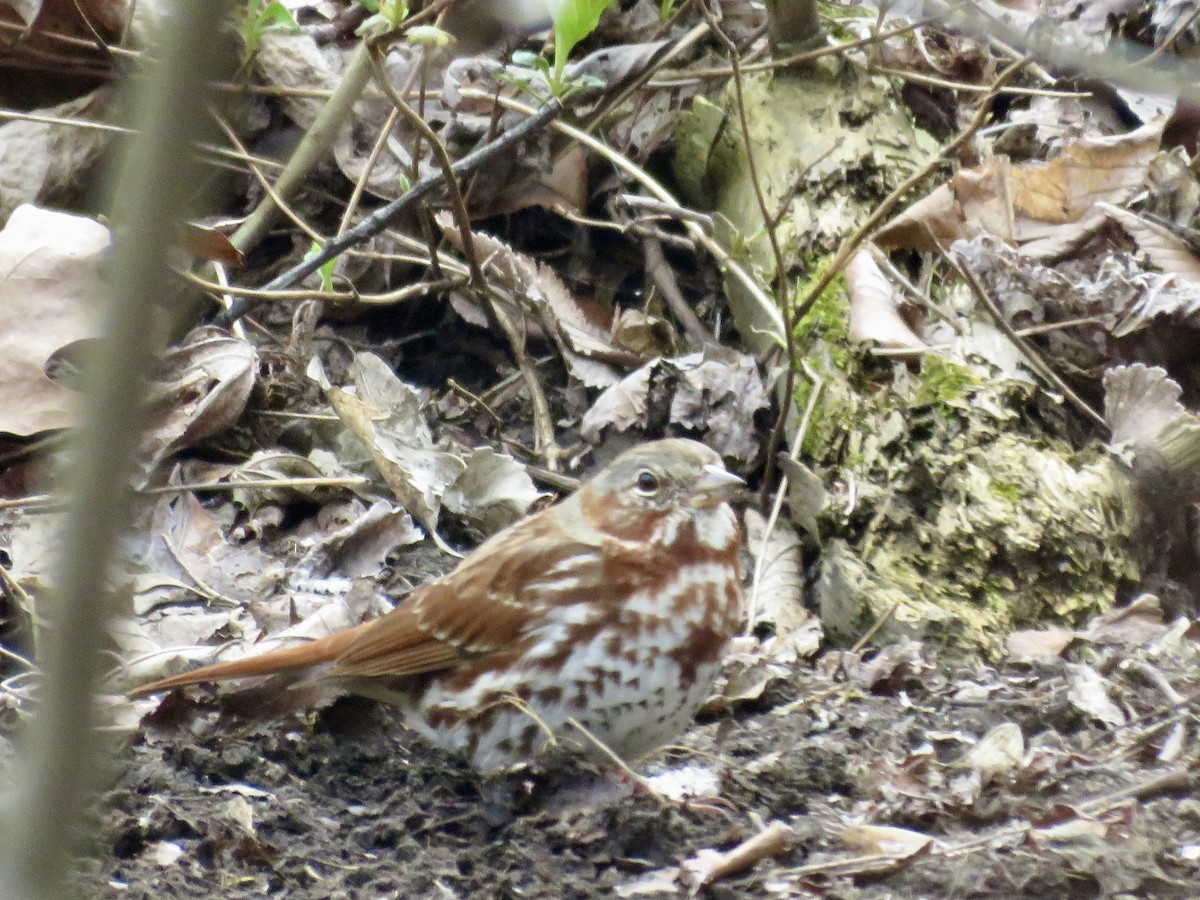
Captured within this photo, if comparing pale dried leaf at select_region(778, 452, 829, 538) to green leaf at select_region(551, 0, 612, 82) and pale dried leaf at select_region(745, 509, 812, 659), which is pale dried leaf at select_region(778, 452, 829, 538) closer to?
pale dried leaf at select_region(745, 509, 812, 659)

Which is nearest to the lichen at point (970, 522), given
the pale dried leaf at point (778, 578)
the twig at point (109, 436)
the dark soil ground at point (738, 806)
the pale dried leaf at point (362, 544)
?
the pale dried leaf at point (778, 578)

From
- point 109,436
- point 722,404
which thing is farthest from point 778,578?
point 109,436

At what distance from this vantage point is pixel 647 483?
3.52 m

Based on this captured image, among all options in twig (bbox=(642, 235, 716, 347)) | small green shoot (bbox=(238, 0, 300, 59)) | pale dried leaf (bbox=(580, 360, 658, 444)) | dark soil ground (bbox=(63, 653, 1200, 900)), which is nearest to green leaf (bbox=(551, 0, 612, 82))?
→ small green shoot (bbox=(238, 0, 300, 59))

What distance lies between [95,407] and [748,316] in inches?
168

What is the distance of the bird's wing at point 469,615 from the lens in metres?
3.45

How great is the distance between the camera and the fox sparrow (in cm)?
326

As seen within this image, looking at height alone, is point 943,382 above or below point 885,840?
above

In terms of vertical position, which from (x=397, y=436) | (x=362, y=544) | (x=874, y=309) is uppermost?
(x=874, y=309)

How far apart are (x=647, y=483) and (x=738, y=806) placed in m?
0.76

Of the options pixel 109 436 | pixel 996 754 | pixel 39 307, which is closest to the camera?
pixel 109 436

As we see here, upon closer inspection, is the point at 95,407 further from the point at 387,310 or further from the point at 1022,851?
the point at 387,310

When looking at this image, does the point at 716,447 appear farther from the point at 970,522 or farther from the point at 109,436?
the point at 109,436

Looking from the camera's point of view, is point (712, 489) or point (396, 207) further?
point (396, 207)
